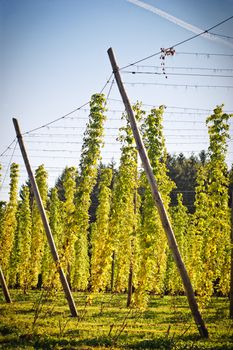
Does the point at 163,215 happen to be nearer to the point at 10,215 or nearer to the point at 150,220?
the point at 150,220

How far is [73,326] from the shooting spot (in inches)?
537

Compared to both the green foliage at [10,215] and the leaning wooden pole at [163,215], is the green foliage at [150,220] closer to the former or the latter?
the leaning wooden pole at [163,215]

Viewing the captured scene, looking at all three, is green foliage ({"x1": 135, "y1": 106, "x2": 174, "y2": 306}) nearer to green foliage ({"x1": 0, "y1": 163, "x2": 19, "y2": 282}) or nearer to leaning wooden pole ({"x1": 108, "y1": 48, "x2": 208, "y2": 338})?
leaning wooden pole ({"x1": 108, "y1": 48, "x2": 208, "y2": 338})

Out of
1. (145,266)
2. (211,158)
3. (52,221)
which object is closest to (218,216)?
(211,158)

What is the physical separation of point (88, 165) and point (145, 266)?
549 centimetres

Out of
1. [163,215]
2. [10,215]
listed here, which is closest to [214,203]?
[163,215]

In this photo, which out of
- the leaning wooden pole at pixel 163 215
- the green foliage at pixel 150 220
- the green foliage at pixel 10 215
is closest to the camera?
the leaning wooden pole at pixel 163 215

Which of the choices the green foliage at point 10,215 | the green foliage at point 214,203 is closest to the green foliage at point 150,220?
the green foliage at point 214,203

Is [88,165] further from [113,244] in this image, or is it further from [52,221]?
[52,221]

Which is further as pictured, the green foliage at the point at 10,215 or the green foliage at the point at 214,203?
the green foliage at the point at 10,215

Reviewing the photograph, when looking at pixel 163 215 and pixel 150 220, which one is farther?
pixel 150 220

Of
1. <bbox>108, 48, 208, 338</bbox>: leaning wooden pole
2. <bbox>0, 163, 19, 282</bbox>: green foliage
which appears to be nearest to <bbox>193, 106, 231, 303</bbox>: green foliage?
<bbox>108, 48, 208, 338</bbox>: leaning wooden pole

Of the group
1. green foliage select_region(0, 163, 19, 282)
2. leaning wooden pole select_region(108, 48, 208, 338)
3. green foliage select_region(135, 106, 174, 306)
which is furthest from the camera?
green foliage select_region(0, 163, 19, 282)

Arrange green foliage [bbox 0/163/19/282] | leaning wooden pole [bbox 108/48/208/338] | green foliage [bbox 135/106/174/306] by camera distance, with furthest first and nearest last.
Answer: green foliage [bbox 0/163/19/282] < green foliage [bbox 135/106/174/306] < leaning wooden pole [bbox 108/48/208/338]
